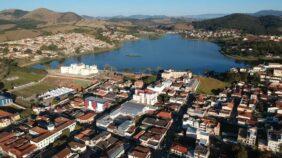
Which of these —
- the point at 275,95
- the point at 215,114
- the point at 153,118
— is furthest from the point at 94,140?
the point at 275,95

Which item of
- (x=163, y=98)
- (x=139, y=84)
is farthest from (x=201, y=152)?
(x=139, y=84)

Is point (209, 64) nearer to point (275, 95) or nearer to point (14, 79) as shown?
point (275, 95)

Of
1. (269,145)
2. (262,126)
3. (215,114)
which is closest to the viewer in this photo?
(269,145)

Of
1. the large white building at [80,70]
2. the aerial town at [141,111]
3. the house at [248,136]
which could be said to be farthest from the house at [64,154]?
the large white building at [80,70]

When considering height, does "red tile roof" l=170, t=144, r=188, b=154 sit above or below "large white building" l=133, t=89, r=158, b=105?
below

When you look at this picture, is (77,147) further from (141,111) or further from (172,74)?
(172,74)

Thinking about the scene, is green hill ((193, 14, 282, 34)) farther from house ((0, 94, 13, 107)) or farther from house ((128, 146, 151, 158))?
house ((128, 146, 151, 158))

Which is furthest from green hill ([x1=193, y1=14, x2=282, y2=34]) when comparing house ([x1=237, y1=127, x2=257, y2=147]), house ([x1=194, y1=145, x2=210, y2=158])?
house ([x1=194, y1=145, x2=210, y2=158])
